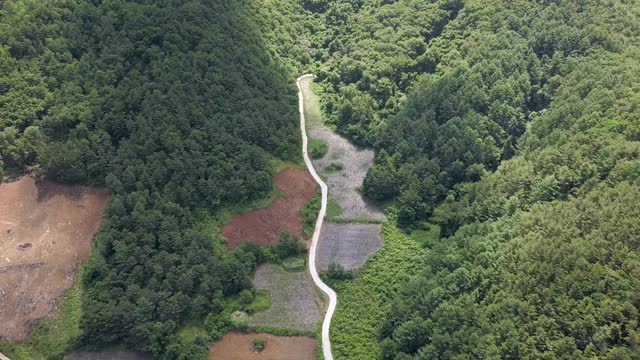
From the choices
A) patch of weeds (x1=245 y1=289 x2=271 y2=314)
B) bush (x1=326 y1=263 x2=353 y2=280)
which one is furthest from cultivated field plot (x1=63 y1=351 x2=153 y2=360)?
bush (x1=326 y1=263 x2=353 y2=280)

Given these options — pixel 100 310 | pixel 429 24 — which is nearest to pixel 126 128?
pixel 100 310

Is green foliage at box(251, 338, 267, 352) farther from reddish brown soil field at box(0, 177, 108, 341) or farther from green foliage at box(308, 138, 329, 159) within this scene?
green foliage at box(308, 138, 329, 159)

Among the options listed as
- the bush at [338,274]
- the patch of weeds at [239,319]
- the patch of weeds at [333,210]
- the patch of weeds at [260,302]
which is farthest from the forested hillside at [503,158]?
the patch of weeds at [239,319]

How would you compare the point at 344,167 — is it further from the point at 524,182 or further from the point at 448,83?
the point at 524,182

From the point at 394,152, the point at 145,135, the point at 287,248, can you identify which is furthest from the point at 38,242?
the point at 394,152

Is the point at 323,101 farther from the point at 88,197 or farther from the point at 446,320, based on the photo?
the point at 446,320

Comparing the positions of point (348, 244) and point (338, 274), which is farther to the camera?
point (348, 244)
